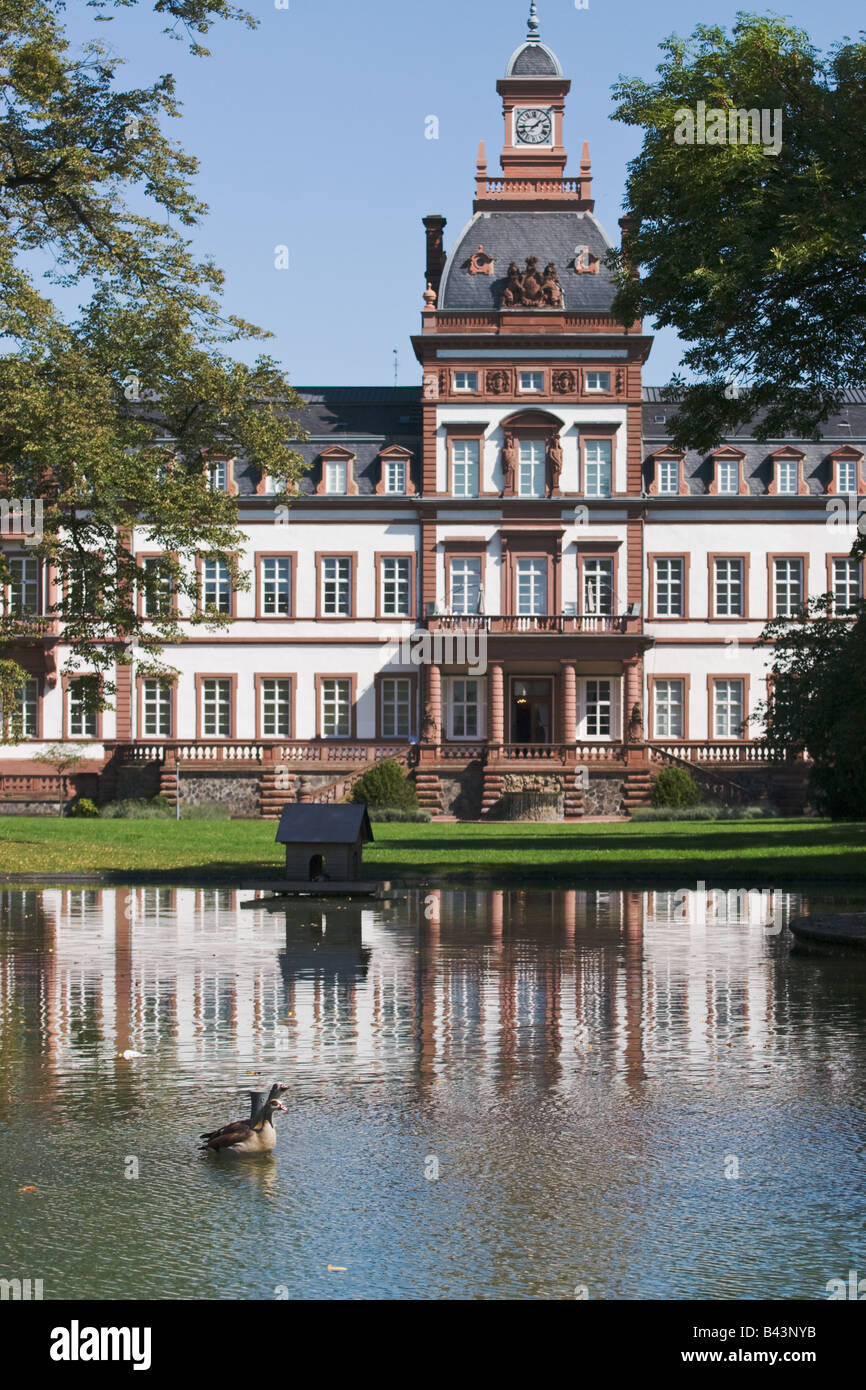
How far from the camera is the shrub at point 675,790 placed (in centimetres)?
5309

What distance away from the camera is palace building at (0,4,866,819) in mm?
58156

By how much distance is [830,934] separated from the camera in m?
17.2

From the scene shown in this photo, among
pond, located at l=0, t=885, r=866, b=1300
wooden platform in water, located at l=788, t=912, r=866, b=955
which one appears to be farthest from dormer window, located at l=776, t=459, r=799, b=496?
pond, located at l=0, t=885, r=866, b=1300

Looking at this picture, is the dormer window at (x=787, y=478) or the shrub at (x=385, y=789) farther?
the dormer window at (x=787, y=478)

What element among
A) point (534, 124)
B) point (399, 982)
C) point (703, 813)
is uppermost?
point (534, 124)

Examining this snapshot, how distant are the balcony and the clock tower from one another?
1654 cm

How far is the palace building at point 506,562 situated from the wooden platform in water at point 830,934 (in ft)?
124

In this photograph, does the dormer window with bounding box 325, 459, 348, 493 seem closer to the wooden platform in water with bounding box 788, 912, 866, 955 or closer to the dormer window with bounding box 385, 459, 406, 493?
the dormer window with bounding box 385, 459, 406, 493

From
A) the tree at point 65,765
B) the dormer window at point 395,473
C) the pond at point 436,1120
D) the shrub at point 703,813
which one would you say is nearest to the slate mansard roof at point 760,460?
the dormer window at point 395,473

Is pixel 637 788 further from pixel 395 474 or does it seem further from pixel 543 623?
pixel 395 474

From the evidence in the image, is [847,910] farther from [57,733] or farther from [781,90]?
[57,733]

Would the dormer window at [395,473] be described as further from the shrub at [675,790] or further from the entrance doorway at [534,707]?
the shrub at [675,790]

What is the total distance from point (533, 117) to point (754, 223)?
43252mm

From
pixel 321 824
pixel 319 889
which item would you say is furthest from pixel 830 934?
pixel 321 824
